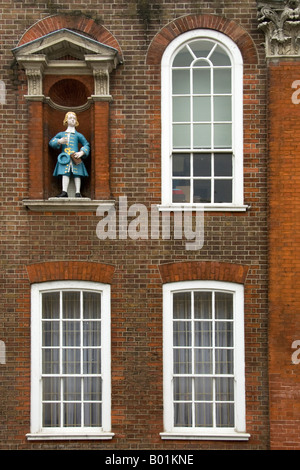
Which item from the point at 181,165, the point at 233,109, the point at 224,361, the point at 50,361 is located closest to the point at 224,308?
the point at 224,361

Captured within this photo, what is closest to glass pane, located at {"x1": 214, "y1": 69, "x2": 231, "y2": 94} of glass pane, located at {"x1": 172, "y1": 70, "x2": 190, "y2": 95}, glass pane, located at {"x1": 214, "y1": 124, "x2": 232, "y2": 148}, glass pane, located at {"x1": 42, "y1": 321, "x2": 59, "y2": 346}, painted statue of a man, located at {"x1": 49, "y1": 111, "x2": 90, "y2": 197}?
glass pane, located at {"x1": 172, "y1": 70, "x2": 190, "y2": 95}

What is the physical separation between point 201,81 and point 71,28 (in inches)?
95.8

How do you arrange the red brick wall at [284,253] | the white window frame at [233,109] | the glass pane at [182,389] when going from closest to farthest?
the red brick wall at [284,253], the glass pane at [182,389], the white window frame at [233,109]

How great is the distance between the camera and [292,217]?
1170 cm

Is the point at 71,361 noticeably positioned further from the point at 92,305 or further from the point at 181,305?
the point at 181,305

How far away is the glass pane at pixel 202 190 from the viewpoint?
12125 millimetres

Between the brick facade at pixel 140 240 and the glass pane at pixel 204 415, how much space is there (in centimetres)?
43

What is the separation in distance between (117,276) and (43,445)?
10.1ft

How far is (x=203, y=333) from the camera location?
11953 mm

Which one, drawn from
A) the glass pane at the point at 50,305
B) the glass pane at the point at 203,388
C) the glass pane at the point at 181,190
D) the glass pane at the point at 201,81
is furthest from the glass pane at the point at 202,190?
the glass pane at the point at 203,388

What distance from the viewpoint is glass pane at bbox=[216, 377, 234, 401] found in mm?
11852

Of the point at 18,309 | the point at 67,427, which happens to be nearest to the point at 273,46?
the point at 18,309

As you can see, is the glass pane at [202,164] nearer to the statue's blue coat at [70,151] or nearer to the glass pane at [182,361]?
the statue's blue coat at [70,151]

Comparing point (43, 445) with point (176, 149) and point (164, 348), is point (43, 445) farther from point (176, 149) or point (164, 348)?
point (176, 149)
